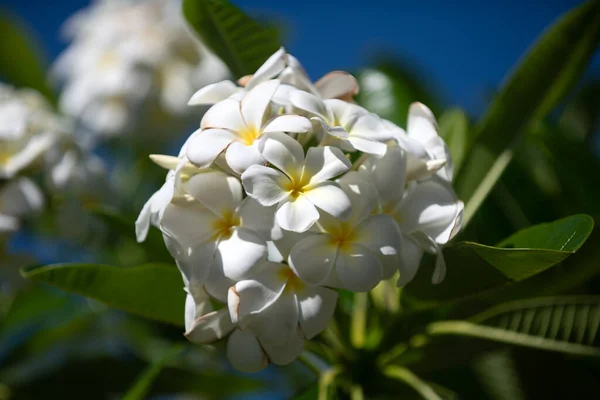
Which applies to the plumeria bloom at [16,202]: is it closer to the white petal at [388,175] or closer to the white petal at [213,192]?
the white petal at [213,192]

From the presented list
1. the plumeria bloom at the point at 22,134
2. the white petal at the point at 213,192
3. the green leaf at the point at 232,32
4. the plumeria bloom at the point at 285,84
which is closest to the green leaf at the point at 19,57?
the plumeria bloom at the point at 22,134

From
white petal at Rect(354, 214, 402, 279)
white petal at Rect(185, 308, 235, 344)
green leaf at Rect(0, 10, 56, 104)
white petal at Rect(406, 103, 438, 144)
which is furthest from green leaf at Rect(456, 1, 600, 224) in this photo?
green leaf at Rect(0, 10, 56, 104)

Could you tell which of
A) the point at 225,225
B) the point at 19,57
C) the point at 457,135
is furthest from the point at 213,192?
the point at 19,57

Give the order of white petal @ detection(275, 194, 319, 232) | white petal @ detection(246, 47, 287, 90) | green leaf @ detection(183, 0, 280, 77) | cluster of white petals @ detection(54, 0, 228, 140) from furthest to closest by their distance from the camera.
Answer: cluster of white petals @ detection(54, 0, 228, 140)
green leaf @ detection(183, 0, 280, 77)
white petal @ detection(246, 47, 287, 90)
white petal @ detection(275, 194, 319, 232)

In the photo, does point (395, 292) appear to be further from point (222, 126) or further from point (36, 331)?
→ point (36, 331)

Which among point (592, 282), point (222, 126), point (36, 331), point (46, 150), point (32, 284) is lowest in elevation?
point (36, 331)

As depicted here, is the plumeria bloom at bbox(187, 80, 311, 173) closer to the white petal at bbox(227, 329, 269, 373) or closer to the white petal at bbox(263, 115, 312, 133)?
the white petal at bbox(263, 115, 312, 133)

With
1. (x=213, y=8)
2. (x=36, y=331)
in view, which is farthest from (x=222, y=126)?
(x=36, y=331)
